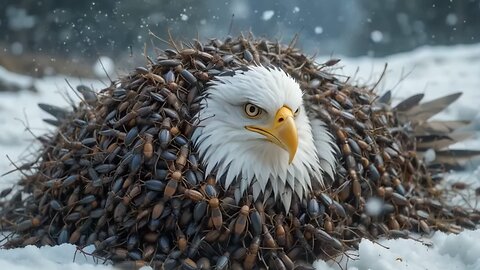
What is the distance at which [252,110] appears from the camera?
3994 millimetres

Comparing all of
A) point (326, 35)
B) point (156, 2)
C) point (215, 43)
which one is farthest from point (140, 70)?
point (326, 35)

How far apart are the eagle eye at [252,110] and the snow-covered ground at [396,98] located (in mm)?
854

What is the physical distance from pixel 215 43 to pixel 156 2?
8.37 meters

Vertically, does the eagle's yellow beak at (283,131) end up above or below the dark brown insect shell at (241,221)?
above

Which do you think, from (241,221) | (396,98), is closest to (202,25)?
(396,98)

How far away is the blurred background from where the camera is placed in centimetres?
1092

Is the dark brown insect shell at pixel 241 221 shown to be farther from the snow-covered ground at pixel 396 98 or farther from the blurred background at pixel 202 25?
the blurred background at pixel 202 25

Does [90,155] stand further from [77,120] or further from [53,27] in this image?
[53,27]

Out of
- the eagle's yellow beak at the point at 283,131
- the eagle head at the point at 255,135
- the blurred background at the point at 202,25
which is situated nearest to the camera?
the eagle's yellow beak at the point at 283,131

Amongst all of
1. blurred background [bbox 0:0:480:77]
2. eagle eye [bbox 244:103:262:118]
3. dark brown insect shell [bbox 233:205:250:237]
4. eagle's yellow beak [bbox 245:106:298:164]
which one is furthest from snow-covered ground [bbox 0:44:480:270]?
blurred background [bbox 0:0:480:77]

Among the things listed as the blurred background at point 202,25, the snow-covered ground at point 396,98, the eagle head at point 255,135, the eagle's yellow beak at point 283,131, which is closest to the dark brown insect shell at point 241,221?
the eagle head at point 255,135

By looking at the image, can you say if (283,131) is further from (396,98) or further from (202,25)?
(202,25)

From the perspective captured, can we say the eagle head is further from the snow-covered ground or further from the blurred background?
the blurred background

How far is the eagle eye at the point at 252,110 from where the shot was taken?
3979mm
